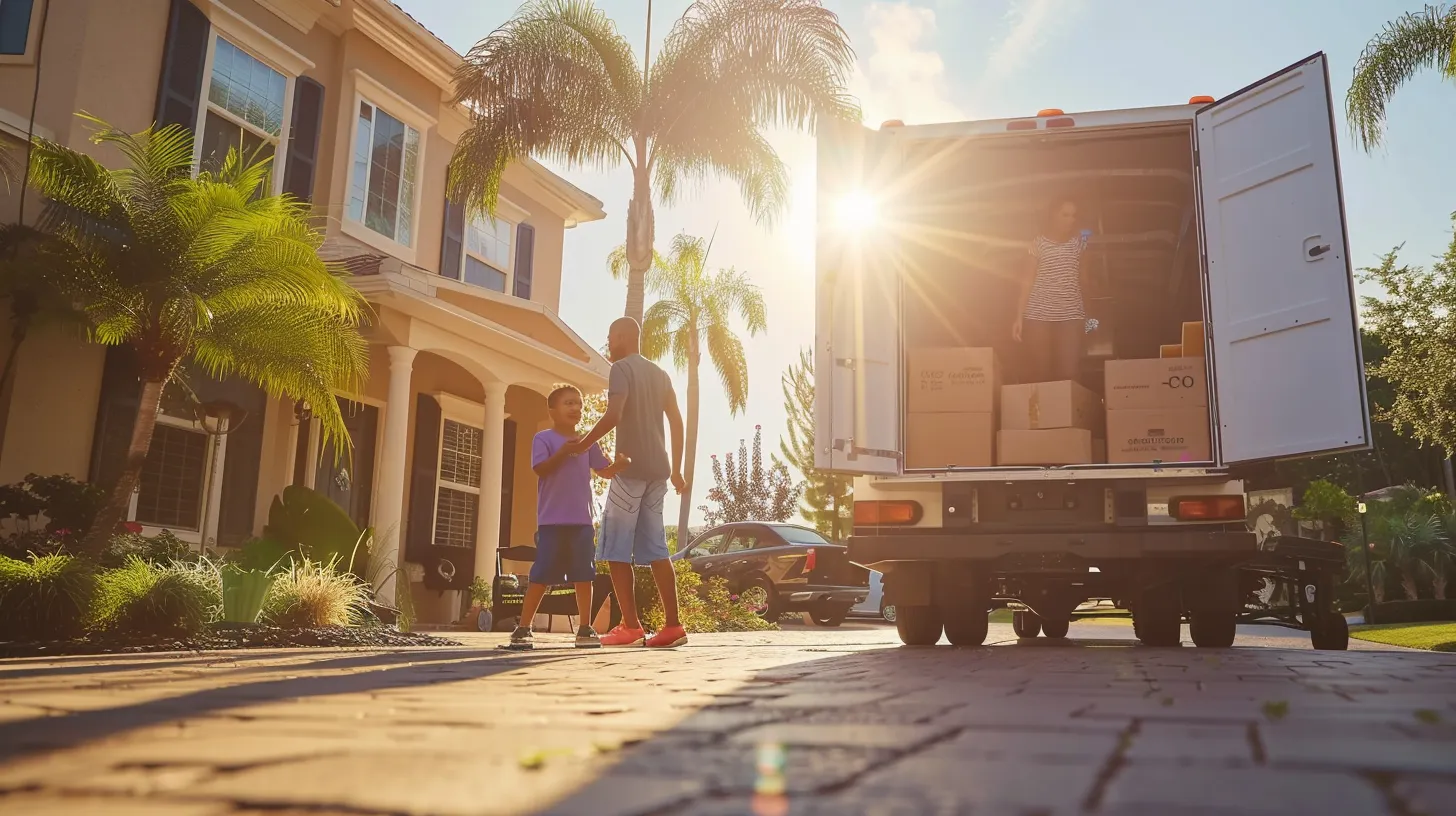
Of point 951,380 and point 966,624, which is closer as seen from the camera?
point 966,624

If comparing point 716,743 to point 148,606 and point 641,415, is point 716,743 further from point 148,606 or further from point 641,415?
point 148,606

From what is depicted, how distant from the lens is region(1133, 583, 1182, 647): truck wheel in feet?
23.3

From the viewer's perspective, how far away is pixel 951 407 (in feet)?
25.4

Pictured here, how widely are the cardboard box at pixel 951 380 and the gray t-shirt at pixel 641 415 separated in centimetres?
178

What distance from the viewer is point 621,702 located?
3.17m

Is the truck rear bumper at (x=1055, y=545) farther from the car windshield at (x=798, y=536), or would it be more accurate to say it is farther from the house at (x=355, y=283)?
the car windshield at (x=798, y=536)

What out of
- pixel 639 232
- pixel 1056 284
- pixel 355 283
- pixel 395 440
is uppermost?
pixel 639 232

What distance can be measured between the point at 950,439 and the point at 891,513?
890mm

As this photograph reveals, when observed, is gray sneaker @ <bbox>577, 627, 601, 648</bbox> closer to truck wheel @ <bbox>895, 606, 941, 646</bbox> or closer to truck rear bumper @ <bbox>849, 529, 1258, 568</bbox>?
truck rear bumper @ <bbox>849, 529, 1258, 568</bbox>

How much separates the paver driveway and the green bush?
252 cm

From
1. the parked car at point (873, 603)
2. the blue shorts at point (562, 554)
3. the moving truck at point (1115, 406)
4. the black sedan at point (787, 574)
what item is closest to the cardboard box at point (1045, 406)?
the moving truck at point (1115, 406)

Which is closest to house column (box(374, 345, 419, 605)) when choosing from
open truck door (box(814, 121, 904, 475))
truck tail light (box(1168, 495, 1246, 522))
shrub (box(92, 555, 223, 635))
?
shrub (box(92, 555, 223, 635))

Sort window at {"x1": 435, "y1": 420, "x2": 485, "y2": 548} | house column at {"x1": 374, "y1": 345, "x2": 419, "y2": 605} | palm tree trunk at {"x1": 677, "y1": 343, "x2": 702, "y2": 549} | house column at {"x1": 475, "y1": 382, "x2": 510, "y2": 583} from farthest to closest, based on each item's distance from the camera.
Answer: palm tree trunk at {"x1": 677, "y1": 343, "x2": 702, "y2": 549} < window at {"x1": 435, "y1": 420, "x2": 485, "y2": 548} < house column at {"x1": 475, "y1": 382, "x2": 510, "y2": 583} < house column at {"x1": 374, "y1": 345, "x2": 419, "y2": 605}

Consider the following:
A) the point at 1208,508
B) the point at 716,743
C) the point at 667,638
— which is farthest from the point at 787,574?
the point at 716,743
